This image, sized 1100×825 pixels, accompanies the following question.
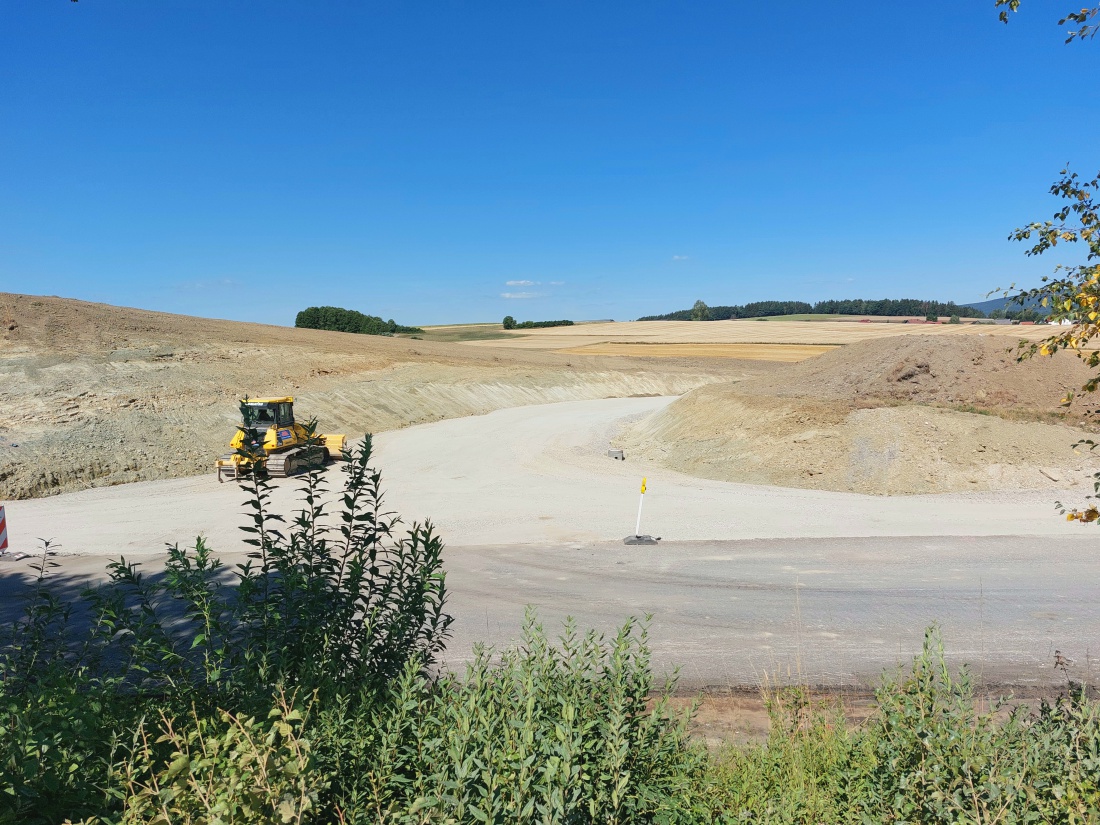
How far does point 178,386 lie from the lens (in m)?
29.0

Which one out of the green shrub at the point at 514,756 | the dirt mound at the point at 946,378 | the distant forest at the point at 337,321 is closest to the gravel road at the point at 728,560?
the green shrub at the point at 514,756

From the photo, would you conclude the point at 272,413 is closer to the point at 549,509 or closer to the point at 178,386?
the point at 549,509

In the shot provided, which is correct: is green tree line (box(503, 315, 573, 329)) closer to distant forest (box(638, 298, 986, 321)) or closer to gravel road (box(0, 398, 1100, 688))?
distant forest (box(638, 298, 986, 321))

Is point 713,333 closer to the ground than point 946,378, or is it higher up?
higher up

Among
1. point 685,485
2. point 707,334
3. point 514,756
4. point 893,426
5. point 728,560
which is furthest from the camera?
point 707,334

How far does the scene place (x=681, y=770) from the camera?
4.09 metres

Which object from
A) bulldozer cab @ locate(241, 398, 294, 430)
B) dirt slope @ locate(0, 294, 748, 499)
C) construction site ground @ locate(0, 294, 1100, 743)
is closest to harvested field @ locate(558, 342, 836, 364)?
dirt slope @ locate(0, 294, 748, 499)

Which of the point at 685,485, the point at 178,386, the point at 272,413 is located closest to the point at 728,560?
the point at 685,485

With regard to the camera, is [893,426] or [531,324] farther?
[531,324]

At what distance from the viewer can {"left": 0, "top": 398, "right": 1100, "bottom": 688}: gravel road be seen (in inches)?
314

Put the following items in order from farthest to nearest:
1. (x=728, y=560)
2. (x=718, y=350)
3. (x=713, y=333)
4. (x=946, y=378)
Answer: (x=713, y=333), (x=718, y=350), (x=946, y=378), (x=728, y=560)

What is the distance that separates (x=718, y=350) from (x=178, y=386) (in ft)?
181

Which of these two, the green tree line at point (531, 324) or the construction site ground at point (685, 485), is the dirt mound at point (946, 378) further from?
the green tree line at point (531, 324)

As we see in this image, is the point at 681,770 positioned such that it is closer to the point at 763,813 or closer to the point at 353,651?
the point at 763,813
